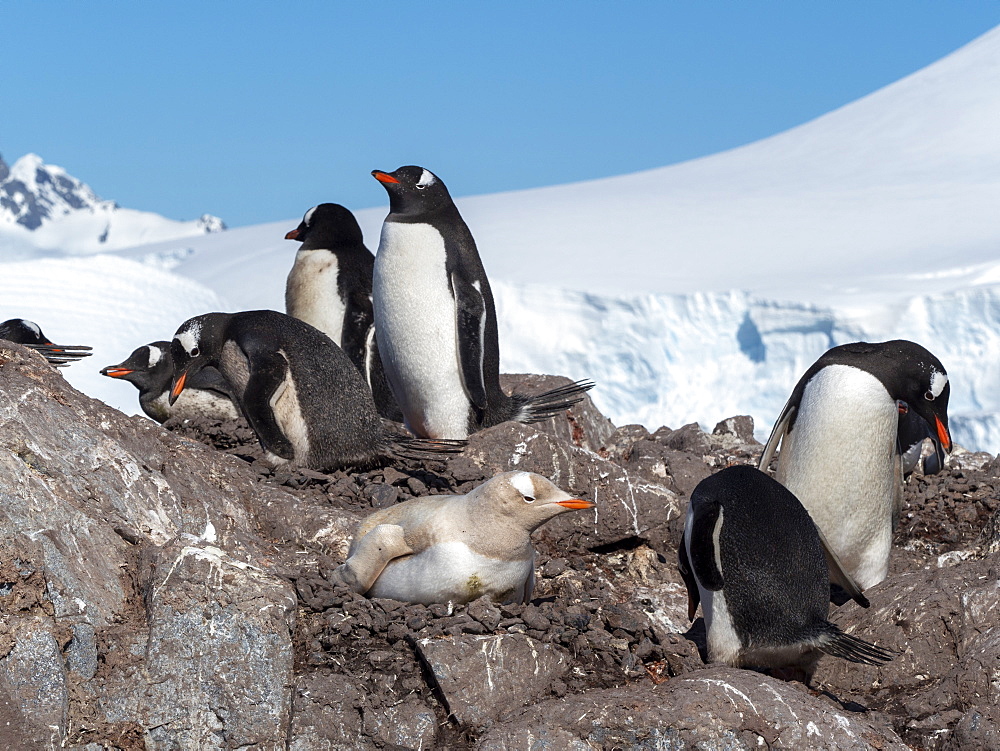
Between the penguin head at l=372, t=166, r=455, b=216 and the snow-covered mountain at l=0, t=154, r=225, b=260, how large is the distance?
155m

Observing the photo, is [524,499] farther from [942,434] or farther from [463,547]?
[942,434]

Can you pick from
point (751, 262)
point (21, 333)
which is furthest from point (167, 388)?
point (751, 262)

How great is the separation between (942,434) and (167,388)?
3991 millimetres

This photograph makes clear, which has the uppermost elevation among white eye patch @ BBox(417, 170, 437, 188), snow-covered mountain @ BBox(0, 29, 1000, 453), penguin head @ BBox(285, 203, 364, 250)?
white eye patch @ BBox(417, 170, 437, 188)

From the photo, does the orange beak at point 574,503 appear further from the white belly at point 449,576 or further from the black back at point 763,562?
the black back at point 763,562

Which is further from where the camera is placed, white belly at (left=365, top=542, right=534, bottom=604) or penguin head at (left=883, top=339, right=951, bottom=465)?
penguin head at (left=883, top=339, right=951, bottom=465)

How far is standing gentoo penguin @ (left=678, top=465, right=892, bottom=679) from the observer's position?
3.30 metres

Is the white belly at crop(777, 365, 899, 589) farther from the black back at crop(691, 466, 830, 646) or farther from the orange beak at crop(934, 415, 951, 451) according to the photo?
the black back at crop(691, 466, 830, 646)

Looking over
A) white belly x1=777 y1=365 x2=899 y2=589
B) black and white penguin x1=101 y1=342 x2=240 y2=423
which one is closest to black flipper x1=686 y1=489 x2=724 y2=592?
white belly x1=777 y1=365 x2=899 y2=589

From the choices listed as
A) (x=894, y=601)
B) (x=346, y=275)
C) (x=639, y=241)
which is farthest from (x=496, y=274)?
(x=894, y=601)

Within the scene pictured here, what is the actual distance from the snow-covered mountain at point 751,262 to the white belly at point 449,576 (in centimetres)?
1144

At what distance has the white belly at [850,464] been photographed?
4422mm

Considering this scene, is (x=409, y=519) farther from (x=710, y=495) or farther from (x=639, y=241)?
(x=639, y=241)

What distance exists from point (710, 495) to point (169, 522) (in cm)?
173
